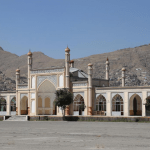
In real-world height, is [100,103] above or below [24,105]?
→ above

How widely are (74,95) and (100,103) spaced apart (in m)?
3.77

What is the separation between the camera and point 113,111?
46.9 metres

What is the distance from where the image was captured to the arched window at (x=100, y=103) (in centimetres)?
4825

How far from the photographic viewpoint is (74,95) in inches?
1945

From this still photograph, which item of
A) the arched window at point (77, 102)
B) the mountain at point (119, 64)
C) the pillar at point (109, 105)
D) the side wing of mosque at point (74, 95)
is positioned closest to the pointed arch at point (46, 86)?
the side wing of mosque at point (74, 95)

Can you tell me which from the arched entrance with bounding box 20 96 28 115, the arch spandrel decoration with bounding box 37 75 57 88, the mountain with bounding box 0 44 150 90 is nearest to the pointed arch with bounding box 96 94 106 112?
the arch spandrel decoration with bounding box 37 75 57 88

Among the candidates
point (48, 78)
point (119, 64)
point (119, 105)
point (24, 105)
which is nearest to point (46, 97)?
point (24, 105)

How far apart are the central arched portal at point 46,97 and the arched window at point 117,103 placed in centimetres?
1012

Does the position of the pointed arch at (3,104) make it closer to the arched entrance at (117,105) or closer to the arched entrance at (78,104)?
the arched entrance at (78,104)

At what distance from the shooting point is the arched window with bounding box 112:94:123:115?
46906 mm

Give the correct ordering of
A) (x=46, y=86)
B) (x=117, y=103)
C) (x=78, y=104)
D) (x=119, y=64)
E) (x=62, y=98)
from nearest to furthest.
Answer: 1. (x=62, y=98)
2. (x=117, y=103)
3. (x=78, y=104)
4. (x=46, y=86)
5. (x=119, y=64)

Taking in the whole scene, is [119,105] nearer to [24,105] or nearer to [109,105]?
[109,105]

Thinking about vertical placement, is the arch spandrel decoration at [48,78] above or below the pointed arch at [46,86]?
above

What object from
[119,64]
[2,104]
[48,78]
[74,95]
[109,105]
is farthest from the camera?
[119,64]
